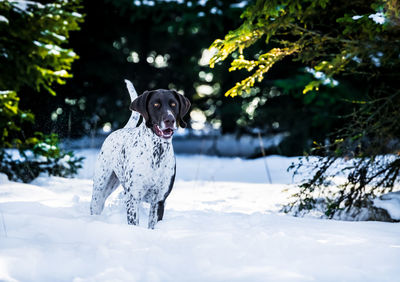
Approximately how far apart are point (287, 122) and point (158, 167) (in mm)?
8403

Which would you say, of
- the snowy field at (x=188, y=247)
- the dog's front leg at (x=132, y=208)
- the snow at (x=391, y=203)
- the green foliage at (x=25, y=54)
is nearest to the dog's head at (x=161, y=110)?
the dog's front leg at (x=132, y=208)

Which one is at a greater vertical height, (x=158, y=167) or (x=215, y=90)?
(x=215, y=90)

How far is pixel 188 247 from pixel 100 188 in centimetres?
150

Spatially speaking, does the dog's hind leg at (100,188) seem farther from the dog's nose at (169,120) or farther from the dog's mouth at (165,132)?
the dog's nose at (169,120)

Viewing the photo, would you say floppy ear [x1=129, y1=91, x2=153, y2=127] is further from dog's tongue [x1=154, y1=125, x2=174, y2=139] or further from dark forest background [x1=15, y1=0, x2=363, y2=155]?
dark forest background [x1=15, y1=0, x2=363, y2=155]

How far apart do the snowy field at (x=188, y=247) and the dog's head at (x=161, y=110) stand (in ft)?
2.98

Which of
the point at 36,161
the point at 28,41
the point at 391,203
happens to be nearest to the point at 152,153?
the point at 391,203

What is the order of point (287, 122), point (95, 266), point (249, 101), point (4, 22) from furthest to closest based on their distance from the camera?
1. point (249, 101)
2. point (287, 122)
3. point (4, 22)
4. point (95, 266)

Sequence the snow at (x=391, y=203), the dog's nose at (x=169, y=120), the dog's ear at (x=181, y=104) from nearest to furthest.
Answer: the dog's nose at (x=169, y=120) → the dog's ear at (x=181, y=104) → the snow at (x=391, y=203)

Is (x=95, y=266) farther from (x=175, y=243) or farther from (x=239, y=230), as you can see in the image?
(x=239, y=230)

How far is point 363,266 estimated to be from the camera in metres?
2.90

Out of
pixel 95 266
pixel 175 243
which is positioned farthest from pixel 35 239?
pixel 175 243

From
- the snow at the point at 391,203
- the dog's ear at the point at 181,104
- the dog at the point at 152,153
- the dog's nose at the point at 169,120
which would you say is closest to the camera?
the dog's nose at the point at 169,120

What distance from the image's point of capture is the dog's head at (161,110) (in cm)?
360
